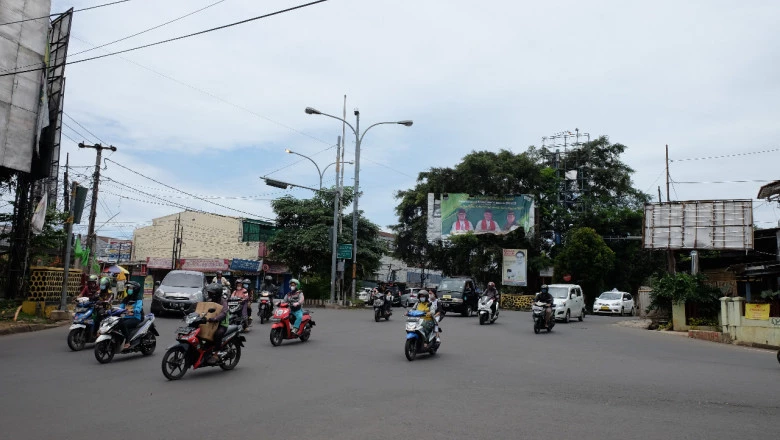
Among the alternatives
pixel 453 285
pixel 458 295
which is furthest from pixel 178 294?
pixel 453 285

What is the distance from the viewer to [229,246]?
57969 millimetres

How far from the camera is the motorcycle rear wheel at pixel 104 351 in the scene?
1076 centimetres

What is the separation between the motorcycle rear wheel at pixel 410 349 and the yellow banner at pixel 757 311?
12.2 meters

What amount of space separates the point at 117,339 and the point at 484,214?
111 feet

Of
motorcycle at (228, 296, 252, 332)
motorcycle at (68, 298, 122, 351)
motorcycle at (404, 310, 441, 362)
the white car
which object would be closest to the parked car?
the white car

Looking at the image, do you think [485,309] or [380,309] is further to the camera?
[380,309]

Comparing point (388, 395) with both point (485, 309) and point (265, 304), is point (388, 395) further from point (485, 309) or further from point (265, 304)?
point (485, 309)

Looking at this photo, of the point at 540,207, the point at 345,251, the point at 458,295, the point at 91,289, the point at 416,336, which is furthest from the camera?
the point at 540,207

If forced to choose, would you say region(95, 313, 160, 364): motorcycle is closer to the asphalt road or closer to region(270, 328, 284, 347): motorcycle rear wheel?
the asphalt road

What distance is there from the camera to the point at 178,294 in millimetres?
20047

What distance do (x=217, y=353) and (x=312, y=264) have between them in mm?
30530

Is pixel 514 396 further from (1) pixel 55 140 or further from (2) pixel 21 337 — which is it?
(1) pixel 55 140

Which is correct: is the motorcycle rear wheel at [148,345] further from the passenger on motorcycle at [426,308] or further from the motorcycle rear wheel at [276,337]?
the passenger on motorcycle at [426,308]

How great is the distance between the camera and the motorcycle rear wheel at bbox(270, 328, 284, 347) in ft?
45.7
